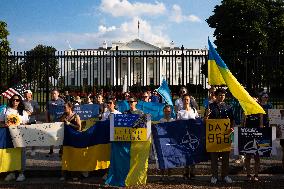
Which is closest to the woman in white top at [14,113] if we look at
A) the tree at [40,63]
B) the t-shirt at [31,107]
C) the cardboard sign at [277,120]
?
the t-shirt at [31,107]

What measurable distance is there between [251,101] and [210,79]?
1.38 meters

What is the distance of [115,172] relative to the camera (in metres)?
8.95

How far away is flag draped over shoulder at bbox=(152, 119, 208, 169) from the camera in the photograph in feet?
30.3

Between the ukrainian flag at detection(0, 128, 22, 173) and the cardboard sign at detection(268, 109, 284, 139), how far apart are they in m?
5.74

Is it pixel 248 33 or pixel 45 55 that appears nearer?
pixel 45 55

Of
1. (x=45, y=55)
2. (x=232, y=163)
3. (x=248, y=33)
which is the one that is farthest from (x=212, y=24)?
(x=232, y=163)

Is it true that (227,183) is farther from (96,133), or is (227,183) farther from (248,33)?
(248,33)

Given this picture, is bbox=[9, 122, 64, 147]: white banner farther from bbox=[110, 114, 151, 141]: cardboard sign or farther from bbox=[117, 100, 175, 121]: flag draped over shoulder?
bbox=[117, 100, 175, 121]: flag draped over shoulder

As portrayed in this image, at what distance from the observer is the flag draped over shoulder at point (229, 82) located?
354 inches

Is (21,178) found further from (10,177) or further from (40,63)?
(40,63)

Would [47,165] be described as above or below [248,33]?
below

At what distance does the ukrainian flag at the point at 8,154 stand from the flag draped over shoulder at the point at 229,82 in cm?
477

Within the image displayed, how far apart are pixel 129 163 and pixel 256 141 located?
275 centimetres

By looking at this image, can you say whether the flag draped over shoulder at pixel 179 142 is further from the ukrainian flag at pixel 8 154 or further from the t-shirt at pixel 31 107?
the t-shirt at pixel 31 107
